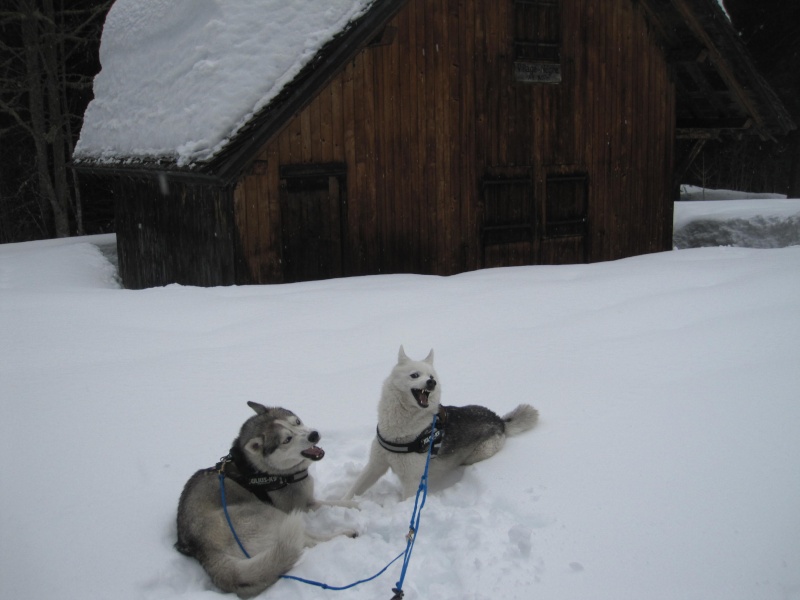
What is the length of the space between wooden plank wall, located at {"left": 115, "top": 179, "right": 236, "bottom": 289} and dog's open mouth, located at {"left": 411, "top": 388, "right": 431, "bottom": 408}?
567 cm

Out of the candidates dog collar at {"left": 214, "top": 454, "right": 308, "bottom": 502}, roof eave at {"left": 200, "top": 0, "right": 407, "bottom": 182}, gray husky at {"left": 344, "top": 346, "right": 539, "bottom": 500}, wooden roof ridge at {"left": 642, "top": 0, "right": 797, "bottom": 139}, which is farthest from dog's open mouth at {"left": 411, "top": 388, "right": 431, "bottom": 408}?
wooden roof ridge at {"left": 642, "top": 0, "right": 797, "bottom": 139}

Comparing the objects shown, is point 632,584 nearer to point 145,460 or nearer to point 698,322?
point 145,460

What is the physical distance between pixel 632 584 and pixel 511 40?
10.1 metres

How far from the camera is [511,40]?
1170 cm

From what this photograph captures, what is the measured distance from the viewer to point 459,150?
11.3 m

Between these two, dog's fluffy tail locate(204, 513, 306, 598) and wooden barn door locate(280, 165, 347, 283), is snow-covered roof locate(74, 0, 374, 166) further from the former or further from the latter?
dog's fluffy tail locate(204, 513, 306, 598)

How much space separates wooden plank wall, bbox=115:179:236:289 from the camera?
9.59 metres

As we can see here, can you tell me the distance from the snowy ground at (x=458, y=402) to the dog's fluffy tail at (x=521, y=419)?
9 centimetres

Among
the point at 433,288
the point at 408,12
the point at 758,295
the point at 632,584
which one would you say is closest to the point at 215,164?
the point at 433,288

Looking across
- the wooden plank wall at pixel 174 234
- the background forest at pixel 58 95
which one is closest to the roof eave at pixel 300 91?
the wooden plank wall at pixel 174 234

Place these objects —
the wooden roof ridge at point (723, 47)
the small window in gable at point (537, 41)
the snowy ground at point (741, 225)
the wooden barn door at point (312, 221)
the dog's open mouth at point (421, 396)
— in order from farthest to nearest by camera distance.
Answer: the snowy ground at point (741, 225), the wooden roof ridge at point (723, 47), the small window in gable at point (537, 41), the wooden barn door at point (312, 221), the dog's open mouth at point (421, 396)

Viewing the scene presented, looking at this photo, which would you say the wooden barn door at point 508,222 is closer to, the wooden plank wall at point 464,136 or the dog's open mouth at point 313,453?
the wooden plank wall at point 464,136

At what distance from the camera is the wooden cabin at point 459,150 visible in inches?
380

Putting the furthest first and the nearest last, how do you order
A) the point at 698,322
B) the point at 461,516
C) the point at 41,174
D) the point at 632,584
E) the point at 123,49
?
the point at 41,174
the point at 123,49
the point at 698,322
the point at 461,516
the point at 632,584
